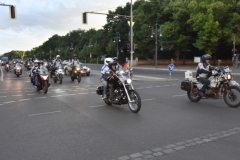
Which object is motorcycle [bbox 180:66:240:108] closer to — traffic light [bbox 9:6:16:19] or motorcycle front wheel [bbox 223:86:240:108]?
motorcycle front wheel [bbox 223:86:240:108]

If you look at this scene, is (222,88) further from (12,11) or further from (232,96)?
(12,11)

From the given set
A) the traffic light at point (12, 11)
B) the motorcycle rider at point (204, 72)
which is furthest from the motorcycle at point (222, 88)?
the traffic light at point (12, 11)

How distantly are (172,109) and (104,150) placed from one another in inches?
170

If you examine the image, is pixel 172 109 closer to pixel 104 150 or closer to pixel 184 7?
pixel 104 150

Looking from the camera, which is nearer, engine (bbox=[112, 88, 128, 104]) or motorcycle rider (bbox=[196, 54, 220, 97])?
engine (bbox=[112, 88, 128, 104])

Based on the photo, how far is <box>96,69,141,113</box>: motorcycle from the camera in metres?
8.23

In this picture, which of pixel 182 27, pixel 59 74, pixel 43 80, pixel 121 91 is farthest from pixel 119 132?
pixel 182 27

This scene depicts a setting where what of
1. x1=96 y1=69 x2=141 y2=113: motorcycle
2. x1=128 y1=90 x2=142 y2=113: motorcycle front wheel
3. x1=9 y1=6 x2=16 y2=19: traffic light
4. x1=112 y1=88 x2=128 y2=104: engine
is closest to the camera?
x1=128 y1=90 x2=142 y2=113: motorcycle front wheel

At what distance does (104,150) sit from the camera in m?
4.81

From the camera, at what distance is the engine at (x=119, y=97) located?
8.78 meters

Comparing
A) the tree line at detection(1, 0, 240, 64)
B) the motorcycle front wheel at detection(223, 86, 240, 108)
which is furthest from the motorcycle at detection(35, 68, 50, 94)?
the tree line at detection(1, 0, 240, 64)

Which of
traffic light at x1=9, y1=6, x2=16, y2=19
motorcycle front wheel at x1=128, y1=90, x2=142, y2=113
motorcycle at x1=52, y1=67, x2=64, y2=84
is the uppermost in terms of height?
traffic light at x1=9, y1=6, x2=16, y2=19

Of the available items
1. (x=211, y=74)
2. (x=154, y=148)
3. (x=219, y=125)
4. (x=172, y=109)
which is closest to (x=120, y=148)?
(x=154, y=148)

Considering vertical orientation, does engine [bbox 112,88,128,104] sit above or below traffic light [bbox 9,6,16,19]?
below
